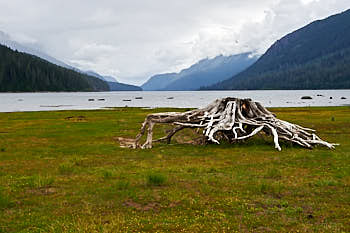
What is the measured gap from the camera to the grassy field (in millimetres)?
8984

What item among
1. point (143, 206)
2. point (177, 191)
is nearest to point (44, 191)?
point (143, 206)

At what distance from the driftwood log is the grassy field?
1.61m

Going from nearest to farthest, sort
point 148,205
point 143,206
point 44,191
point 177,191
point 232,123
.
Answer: point 143,206 → point 148,205 → point 177,191 → point 44,191 → point 232,123

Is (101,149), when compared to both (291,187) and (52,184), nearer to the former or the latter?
(52,184)

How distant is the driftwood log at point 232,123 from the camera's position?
74.7 feet

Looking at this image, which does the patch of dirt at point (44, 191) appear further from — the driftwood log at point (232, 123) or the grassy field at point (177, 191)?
the driftwood log at point (232, 123)

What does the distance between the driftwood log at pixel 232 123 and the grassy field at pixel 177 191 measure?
63.3 inches

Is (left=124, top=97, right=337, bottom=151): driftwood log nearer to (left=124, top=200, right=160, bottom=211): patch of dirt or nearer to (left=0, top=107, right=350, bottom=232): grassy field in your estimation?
(left=0, top=107, right=350, bottom=232): grassy field

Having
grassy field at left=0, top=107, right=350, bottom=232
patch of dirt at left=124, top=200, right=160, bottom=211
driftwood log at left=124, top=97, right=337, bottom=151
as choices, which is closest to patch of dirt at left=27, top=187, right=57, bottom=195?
grassy field at left=0, top=107, right=350, bottom=232

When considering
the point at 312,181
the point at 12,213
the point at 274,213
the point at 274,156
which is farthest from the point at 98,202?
the point at 274,156

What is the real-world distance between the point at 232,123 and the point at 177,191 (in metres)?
12.1

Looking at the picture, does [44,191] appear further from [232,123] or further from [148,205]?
[232,123]

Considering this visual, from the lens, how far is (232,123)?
2316 cm

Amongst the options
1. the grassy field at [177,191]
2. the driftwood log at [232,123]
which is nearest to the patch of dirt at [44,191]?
the grassy field at [177,191]
